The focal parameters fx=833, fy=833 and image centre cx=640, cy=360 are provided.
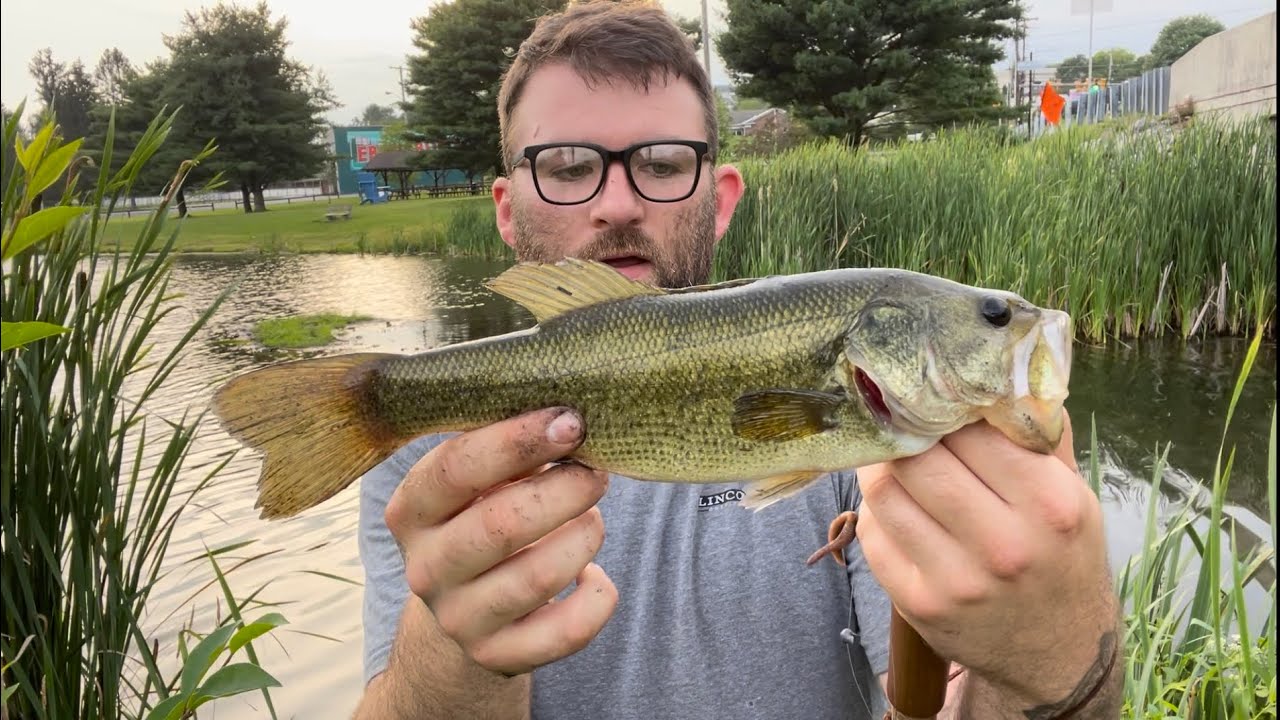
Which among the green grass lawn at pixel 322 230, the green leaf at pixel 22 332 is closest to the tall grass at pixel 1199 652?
the green leaf at pixel 22 332

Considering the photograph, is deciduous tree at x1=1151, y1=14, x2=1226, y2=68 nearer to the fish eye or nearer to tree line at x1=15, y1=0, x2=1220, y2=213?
tree line at x1=15, y1=0, x2=1220, y2=213

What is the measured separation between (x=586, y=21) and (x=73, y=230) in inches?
68.4

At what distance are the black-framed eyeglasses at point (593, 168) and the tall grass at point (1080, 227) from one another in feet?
18.2

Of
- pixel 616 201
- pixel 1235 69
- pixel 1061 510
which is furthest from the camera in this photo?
pixel 1235 69

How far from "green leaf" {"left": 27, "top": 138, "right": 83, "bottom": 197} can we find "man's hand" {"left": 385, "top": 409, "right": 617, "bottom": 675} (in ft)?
2.53

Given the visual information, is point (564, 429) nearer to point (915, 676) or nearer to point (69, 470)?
point (915, 676)

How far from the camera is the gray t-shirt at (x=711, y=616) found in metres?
2.12

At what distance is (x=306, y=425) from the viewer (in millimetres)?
1546

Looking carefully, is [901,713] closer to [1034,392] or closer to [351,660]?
[1034,392]

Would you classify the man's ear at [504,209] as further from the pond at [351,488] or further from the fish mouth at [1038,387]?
the fish mouth at [1038,387]

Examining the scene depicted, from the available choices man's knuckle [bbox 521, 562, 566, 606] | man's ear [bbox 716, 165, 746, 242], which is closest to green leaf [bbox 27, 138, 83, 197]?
man's knuckle [bbox 521, 562, 566, 606]

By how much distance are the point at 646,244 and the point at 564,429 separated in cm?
127

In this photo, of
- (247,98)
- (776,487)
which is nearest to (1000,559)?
(776,487)

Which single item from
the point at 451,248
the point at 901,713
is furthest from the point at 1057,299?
the point at 451,248
